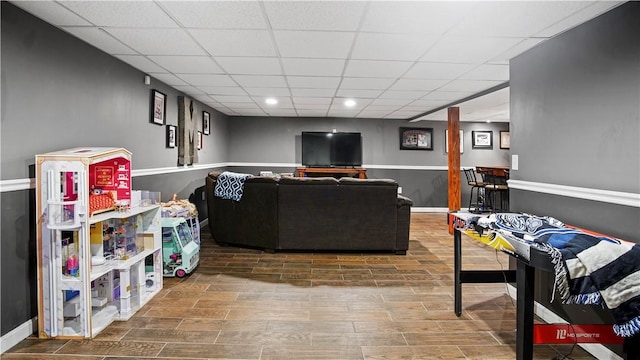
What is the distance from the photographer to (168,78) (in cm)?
395

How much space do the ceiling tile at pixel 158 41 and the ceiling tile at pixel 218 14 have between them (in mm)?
273

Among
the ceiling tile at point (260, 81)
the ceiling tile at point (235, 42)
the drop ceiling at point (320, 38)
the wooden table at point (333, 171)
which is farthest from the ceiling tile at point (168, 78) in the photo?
the wooden table at point (333, 171)

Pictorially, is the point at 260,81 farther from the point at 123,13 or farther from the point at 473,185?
the point at 473,185

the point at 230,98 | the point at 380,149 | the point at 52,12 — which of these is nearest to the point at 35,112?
the point at 52,12

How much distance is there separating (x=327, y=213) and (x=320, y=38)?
2190 millimetres

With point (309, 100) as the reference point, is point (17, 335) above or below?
below

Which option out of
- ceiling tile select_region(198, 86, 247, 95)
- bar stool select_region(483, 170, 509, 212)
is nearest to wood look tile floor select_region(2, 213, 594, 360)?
ceiling tile select_region(198, 86, 247, 95)

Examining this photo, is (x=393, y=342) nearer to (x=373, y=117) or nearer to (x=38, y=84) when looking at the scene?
(x=38, y=84)

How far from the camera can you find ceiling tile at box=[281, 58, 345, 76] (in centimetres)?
321

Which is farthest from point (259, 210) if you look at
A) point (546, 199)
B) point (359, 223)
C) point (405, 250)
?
point (546, 199)

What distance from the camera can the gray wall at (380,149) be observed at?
7.62 m

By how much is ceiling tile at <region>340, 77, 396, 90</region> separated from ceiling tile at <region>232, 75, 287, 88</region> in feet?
2.61

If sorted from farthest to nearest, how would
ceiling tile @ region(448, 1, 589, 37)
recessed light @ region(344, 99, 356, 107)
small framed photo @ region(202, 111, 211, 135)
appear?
small framed photo @ region(202, 111, 211, 135), recessed light @ region(344, 99, 356, 107), ceiling tile @ region(448, 1, 589, 37)

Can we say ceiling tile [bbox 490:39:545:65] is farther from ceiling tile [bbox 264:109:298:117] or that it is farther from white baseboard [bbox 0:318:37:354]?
white baseboard [bbox 0:318:37:354]
